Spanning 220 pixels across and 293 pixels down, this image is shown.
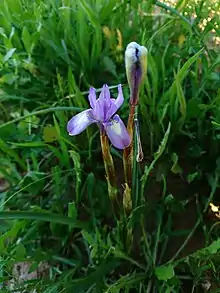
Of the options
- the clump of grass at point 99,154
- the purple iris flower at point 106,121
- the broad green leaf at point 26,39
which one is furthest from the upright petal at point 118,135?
the broad green leaf at point 26,39

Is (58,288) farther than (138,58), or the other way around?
(58,288)

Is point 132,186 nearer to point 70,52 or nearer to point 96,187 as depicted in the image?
point 96,187

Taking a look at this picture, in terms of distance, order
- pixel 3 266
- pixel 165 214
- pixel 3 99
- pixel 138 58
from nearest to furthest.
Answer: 1. pixel 138 58
2. pixel 3 266
3. pixel 165 214
4. pixel 3 99

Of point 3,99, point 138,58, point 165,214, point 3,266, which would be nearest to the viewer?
point 138,58

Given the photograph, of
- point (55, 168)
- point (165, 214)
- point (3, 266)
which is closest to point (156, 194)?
point (165, 214)

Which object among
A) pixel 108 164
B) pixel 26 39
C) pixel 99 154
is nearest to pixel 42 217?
pixel 108 164

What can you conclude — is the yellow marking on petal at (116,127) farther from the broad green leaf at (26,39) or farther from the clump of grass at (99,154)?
the broad green leaf at (26,39)

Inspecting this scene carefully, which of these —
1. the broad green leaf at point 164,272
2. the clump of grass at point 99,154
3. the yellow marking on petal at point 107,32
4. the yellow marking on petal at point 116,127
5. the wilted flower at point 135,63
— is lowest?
the broad green leaf at point 164,272
